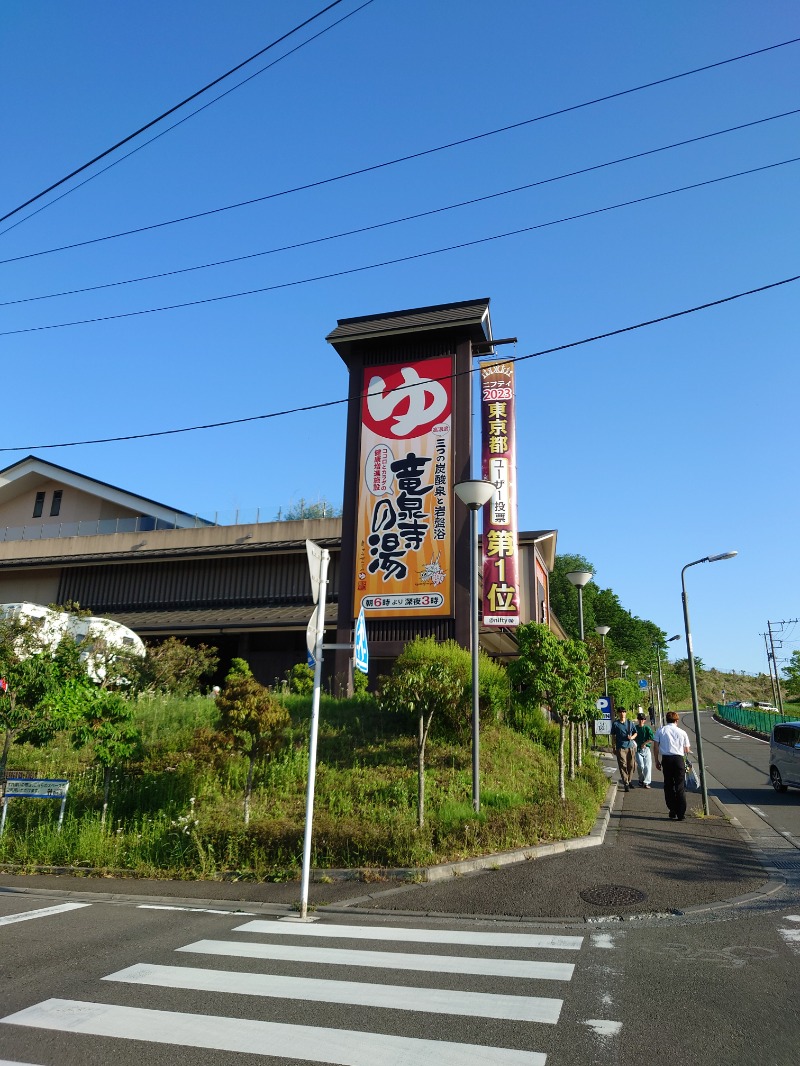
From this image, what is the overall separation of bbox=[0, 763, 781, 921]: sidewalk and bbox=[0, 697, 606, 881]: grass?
421mm

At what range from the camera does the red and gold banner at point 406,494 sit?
58.5 ft

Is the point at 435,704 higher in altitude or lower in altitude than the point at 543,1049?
higher

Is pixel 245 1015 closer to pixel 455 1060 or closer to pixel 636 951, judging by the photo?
pixel 455 1060

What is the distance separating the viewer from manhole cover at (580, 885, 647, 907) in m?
7.45

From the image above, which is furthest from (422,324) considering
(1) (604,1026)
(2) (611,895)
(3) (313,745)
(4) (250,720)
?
(1) (604,1026)

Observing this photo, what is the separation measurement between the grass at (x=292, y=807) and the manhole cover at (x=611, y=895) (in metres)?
1.79

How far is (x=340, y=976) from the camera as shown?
5.35 meters

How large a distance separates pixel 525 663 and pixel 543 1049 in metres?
9.28

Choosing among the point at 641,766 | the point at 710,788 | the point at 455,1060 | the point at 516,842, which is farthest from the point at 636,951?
the point at 710,788

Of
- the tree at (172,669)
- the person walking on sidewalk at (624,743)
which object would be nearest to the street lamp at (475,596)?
the person walking on sidewalk at (624,743)

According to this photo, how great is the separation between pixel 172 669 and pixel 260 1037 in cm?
1702

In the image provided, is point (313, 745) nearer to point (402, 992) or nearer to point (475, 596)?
point (402, 992)

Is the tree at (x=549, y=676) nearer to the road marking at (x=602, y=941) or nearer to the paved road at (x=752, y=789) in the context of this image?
the paved road at (x=752, y=789)

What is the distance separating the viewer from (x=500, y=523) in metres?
18.6
